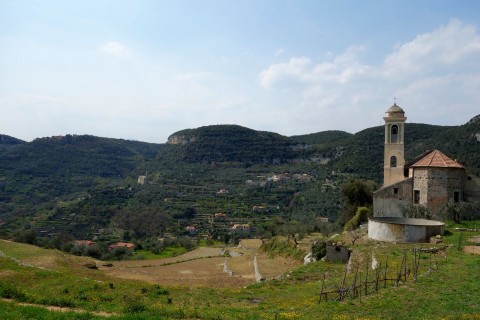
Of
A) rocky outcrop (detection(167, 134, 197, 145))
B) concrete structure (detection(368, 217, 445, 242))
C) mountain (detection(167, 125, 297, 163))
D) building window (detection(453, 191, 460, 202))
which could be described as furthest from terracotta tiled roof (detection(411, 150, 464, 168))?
rocky outcrop (detection(167, 134, 197, 145))

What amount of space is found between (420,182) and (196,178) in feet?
294

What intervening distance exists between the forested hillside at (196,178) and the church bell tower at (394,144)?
6.92m

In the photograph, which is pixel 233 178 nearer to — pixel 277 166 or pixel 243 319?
pixel 277 166

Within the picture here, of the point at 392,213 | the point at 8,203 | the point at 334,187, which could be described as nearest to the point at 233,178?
the point at 334,187

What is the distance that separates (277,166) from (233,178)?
1937 cm

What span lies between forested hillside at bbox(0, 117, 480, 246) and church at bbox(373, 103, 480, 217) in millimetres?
6598

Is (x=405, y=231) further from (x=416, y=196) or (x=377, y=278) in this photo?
(x=377, y=278)

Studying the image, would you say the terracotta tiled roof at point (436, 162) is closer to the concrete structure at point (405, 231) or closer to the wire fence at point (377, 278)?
the concrete structure at point (405, 231)

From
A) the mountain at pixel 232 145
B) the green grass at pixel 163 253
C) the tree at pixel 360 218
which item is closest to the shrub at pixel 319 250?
the tree at pixel 360 218

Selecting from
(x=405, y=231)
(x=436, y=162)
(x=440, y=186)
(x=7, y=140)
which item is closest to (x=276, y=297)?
(x=405, y=231)

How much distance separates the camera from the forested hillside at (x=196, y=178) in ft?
240

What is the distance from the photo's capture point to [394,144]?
3694cm

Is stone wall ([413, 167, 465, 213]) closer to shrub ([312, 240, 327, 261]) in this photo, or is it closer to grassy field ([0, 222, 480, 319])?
grassy field ([0, 222, 480, 319])

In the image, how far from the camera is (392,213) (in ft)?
111
